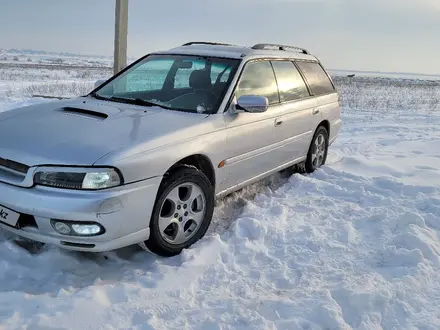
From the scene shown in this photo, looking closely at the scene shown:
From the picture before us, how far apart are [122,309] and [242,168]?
73.4 inches

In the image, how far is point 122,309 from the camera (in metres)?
2.54

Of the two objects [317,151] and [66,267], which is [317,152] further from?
[66,267]

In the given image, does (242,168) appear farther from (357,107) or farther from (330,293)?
(357,107)

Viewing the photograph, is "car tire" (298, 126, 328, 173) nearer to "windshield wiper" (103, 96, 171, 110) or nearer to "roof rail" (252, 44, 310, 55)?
"roof rail" (252, 44, 310, 55)

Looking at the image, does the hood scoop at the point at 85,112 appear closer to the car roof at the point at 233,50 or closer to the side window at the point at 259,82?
the side window at the point at 259,82

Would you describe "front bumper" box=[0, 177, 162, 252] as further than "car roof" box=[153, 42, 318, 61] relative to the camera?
No

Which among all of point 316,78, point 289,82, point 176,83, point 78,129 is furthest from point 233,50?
point 78,129

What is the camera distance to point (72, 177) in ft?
8.89

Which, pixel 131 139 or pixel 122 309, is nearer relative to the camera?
pixel 122 309

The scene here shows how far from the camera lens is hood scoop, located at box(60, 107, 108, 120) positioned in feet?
11.2

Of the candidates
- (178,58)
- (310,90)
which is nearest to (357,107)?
(310,90)

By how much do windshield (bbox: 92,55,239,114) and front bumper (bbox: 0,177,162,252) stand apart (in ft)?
3.74

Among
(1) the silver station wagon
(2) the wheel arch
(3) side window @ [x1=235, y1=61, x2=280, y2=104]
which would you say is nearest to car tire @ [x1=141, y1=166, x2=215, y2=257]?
(1) the silver station wagon

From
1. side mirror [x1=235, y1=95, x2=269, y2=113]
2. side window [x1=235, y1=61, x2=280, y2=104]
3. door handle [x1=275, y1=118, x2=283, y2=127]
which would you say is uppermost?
side window [x1=235, y1=61, x2=280, y2=104]
